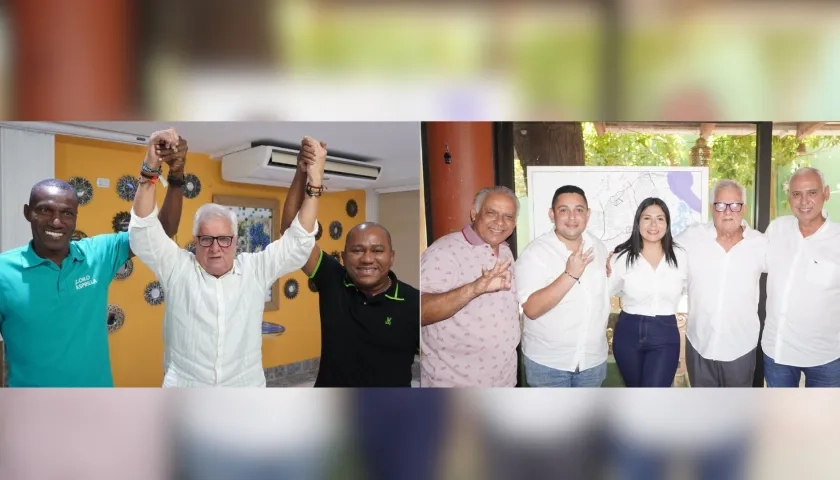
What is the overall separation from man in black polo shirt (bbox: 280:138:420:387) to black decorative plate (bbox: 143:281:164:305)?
0.56m

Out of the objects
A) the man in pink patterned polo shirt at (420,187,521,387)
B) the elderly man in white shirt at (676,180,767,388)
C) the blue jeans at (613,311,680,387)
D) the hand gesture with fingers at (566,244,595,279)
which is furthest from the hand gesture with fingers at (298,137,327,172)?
the elderly man in white shirt at (676,180,767,388)

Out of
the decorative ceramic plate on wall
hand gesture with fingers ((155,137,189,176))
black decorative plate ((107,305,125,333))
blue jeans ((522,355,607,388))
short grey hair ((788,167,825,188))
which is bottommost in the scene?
blue jeans ((522,355,607,388))

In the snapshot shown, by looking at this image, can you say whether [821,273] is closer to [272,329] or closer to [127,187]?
[272,329]

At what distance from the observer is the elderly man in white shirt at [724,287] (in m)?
1.75

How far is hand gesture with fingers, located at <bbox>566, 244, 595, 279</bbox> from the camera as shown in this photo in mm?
1748

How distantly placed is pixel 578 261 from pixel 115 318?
1.88m

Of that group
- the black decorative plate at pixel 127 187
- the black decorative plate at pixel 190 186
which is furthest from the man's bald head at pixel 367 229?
the black decorative plate at pixel 127 187

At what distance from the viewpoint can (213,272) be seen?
1733 millimetres

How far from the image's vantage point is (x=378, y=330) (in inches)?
69.3

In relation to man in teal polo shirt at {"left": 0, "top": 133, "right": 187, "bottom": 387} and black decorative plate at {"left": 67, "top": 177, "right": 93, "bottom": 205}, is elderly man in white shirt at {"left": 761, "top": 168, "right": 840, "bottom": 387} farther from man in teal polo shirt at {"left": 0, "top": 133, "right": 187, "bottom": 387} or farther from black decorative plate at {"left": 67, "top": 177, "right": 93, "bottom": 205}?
black decorative plate at {"left": 67, "top": 177, "right": 93, "bottom": 205}

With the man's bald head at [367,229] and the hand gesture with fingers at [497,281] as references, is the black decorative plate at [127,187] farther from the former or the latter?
the hand gesture with fingers at [497,281]

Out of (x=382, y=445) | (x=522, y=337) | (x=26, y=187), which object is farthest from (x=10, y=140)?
(x=522, y=337)

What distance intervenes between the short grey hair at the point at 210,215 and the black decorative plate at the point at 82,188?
42cm

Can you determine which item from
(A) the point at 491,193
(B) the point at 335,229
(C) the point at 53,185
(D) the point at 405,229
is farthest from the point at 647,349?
(C) the point at 53,185
